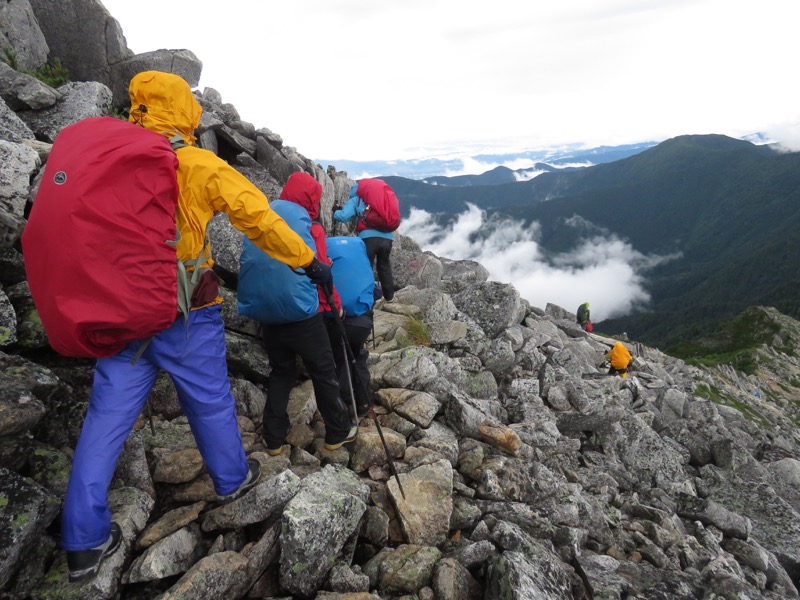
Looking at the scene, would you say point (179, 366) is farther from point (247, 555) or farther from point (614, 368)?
point (614, 368)

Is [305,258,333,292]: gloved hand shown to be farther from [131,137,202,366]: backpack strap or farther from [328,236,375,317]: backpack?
[328,236,375,317]: backpack

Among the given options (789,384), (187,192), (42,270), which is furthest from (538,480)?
(789,384)

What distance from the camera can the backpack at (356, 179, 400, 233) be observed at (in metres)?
10.1

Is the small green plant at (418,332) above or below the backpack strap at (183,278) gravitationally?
below

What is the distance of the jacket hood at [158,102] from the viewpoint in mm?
5215

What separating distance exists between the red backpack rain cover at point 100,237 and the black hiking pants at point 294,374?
100 inches

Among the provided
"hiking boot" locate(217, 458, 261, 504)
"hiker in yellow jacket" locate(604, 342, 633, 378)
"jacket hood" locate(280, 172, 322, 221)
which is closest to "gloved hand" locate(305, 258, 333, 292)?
"jacket hood" locate(280, 172, 322, 221)

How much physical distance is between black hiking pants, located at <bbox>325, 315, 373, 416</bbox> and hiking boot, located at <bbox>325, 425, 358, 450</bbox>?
31.5 inches

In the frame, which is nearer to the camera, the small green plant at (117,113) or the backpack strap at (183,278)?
the backpack strap at (183,278)

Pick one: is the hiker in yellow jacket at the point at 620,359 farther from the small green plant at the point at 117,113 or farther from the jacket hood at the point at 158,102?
the small green plant at the point at 117,113

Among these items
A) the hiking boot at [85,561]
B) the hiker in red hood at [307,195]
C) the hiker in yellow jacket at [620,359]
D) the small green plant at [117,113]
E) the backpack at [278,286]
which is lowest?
the hiker in yellow jacket at [620,359]

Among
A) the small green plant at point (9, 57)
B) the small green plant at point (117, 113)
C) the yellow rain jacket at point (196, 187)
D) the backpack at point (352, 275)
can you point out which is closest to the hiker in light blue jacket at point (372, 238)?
the backpack at point (352, 275)

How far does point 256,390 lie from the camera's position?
27.7 ft

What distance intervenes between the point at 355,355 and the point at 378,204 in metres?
3.52
